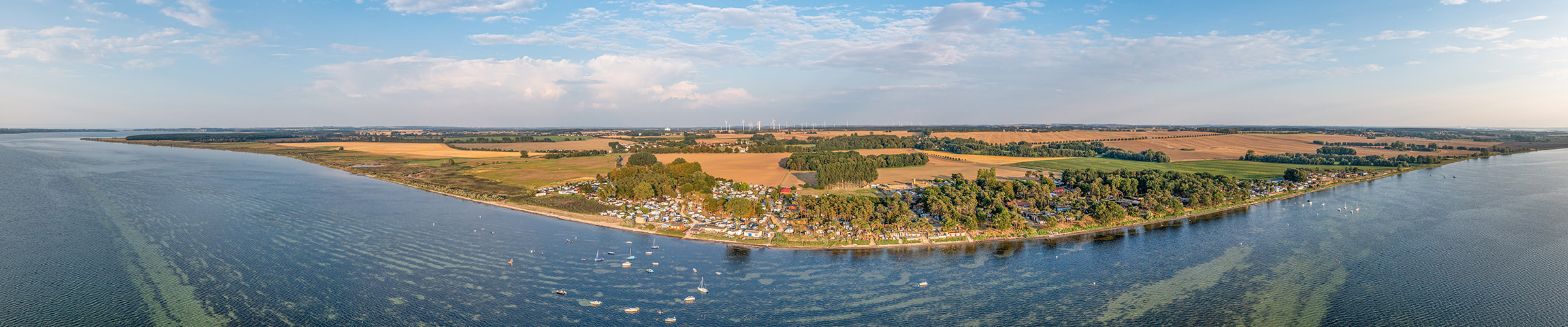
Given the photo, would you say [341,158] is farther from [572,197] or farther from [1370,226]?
[1370,226]

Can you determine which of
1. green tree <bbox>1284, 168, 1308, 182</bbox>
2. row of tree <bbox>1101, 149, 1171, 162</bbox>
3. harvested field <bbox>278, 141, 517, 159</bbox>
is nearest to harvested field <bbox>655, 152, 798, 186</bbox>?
harvested field <bbox>278, 141, 517, 159</bbox>

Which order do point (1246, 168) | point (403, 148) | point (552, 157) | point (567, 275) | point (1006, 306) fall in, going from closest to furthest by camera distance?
point (1006, 306) < point (567, 275) < point (1246, 168) < point (552, 157) < point (403, 148)

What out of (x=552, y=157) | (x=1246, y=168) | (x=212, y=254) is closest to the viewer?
(x=212, y=254)

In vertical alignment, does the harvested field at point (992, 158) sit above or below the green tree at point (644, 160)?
below

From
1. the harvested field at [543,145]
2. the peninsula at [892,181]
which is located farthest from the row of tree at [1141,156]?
the harvested field at [543,145]

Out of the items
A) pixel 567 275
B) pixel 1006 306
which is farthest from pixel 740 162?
pixel 1006 306

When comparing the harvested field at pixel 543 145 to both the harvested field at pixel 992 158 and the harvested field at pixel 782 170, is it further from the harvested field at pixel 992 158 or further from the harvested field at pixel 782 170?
Result: the harvested field at pixel 992 158
